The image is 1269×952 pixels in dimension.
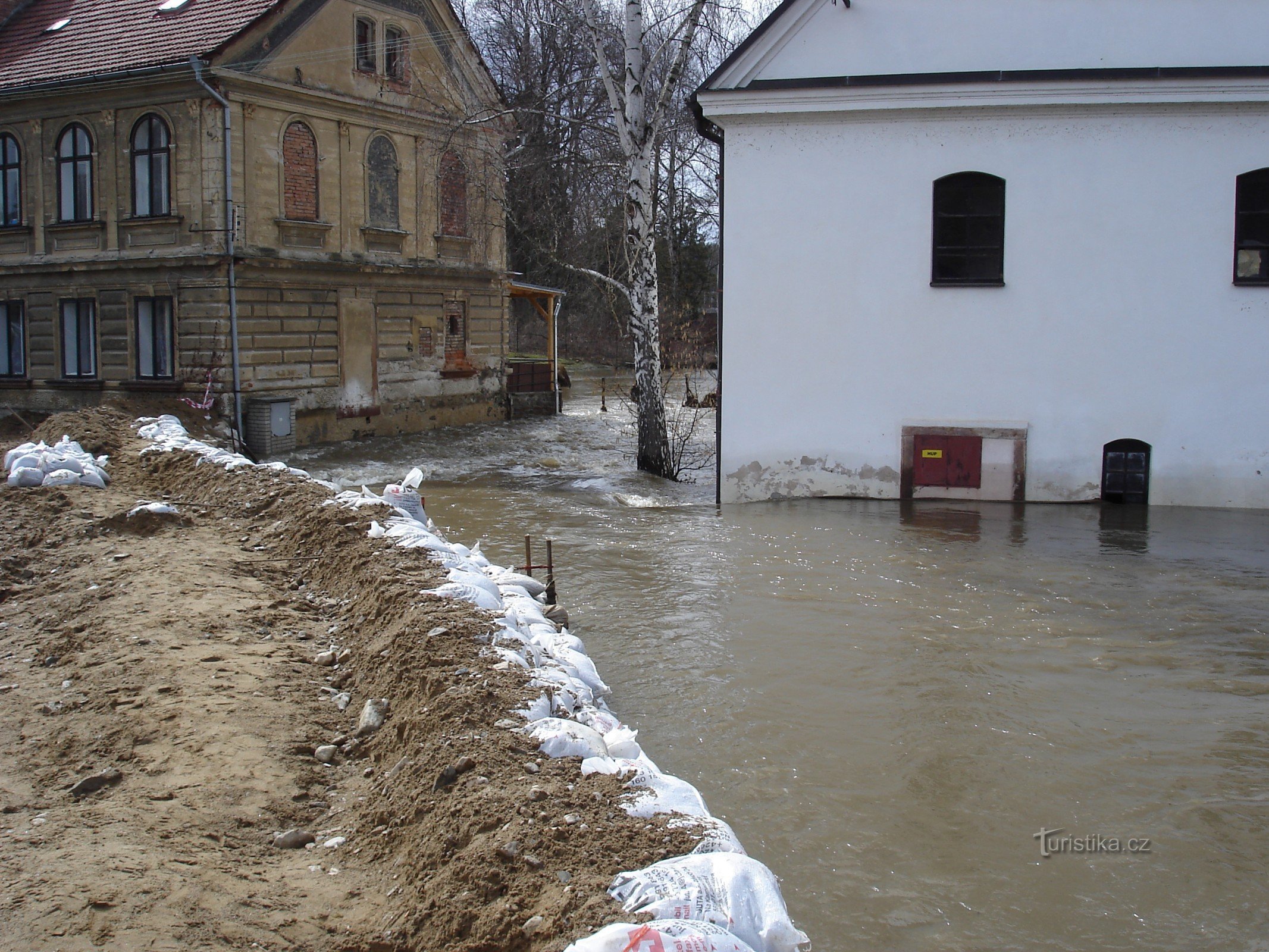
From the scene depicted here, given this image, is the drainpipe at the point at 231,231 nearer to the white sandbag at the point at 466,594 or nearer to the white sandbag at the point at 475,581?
the white sandbag at the point at 475,581

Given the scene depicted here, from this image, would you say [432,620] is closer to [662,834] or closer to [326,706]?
[326,706]

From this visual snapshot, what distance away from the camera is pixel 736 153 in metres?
12.0

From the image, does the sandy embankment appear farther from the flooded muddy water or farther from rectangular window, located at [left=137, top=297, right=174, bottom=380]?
rectangular window, located at [left=137, top=297, right=174, bottom=380]

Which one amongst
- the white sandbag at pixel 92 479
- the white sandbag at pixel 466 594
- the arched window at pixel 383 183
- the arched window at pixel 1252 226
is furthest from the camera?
the arched window at pixel 383 183

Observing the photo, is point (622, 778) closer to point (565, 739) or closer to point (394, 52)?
point (565, 739)

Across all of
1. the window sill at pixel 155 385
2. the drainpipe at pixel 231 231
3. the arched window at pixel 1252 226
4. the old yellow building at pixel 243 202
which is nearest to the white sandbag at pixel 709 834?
the arched window at pixel 1252 226

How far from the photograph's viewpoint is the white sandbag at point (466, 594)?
5.96 meters

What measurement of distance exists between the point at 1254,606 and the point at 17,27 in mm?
23679

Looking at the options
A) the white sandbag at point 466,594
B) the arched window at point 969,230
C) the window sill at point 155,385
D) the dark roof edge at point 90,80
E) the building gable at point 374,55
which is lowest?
the white sandbag at point 466,594

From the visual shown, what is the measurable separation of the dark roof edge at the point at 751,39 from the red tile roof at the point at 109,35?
31.2ft

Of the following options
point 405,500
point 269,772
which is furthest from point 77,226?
point 269,772

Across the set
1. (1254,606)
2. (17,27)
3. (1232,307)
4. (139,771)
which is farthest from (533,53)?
(139,771)

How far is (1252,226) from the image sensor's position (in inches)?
450

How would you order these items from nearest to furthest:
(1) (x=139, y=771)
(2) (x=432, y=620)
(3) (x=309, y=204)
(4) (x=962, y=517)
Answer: (1) (x=139, y=771), (2) (x=432, y=620), (4) (x=962, y=517), (3) (x=309, y=204)
